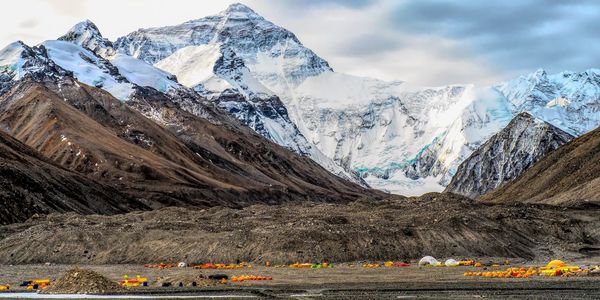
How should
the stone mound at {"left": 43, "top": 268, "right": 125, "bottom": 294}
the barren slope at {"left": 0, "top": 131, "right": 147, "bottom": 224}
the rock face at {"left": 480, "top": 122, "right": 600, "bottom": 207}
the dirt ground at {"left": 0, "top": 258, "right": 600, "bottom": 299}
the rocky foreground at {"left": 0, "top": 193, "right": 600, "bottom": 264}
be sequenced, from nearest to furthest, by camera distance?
the dirt ground at {"left": 0, "top": 258, "right": 600, "bottom": 299}, the stone mound at {"left": 43, "top": 268, "right": 125, "bottom": 294}, the rocky foreground at {"left": 0, "top": 193, "right": 600, "bottom": 264}, the barren slope at {"left": 0, "top": 131, "right": 147, "bottom": 224}, the rock face at {"left": 480, "top": 122, "right": 600, "bottom": 207}

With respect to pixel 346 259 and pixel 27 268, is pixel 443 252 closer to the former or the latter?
pixel 346 259

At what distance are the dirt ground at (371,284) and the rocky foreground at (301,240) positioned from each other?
8.13 m

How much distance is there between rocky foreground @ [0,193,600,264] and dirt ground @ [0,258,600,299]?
8.13m

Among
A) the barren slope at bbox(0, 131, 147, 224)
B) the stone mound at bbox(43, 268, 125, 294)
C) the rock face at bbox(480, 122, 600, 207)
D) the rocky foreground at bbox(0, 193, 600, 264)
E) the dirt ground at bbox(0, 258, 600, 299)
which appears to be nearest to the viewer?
the dirt ground at bbox(0, 258, 600, 299)

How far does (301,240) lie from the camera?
79312 millimetres

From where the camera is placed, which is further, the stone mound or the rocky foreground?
the rocky foreground

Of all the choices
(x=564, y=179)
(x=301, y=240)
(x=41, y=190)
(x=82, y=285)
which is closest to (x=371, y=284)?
(x=82, y=285)

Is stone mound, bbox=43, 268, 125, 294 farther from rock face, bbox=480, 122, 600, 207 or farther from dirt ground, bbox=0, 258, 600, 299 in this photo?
rock face, bbox=480, 122, 600, 207

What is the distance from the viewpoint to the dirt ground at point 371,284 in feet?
155

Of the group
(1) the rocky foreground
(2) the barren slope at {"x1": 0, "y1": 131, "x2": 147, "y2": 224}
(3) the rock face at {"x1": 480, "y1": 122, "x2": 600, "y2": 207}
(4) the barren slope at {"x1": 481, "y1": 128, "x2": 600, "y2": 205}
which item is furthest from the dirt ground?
(4) the barren slope at {"x1": 481, "y1": 128, "x2": 600, "y2": 205}

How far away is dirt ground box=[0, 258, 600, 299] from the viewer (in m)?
47.4

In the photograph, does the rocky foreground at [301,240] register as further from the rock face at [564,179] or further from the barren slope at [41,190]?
the rock face at [564,179]

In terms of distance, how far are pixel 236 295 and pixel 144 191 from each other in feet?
501

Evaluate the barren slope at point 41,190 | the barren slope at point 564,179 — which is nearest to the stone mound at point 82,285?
the barren slope at point 41,190
